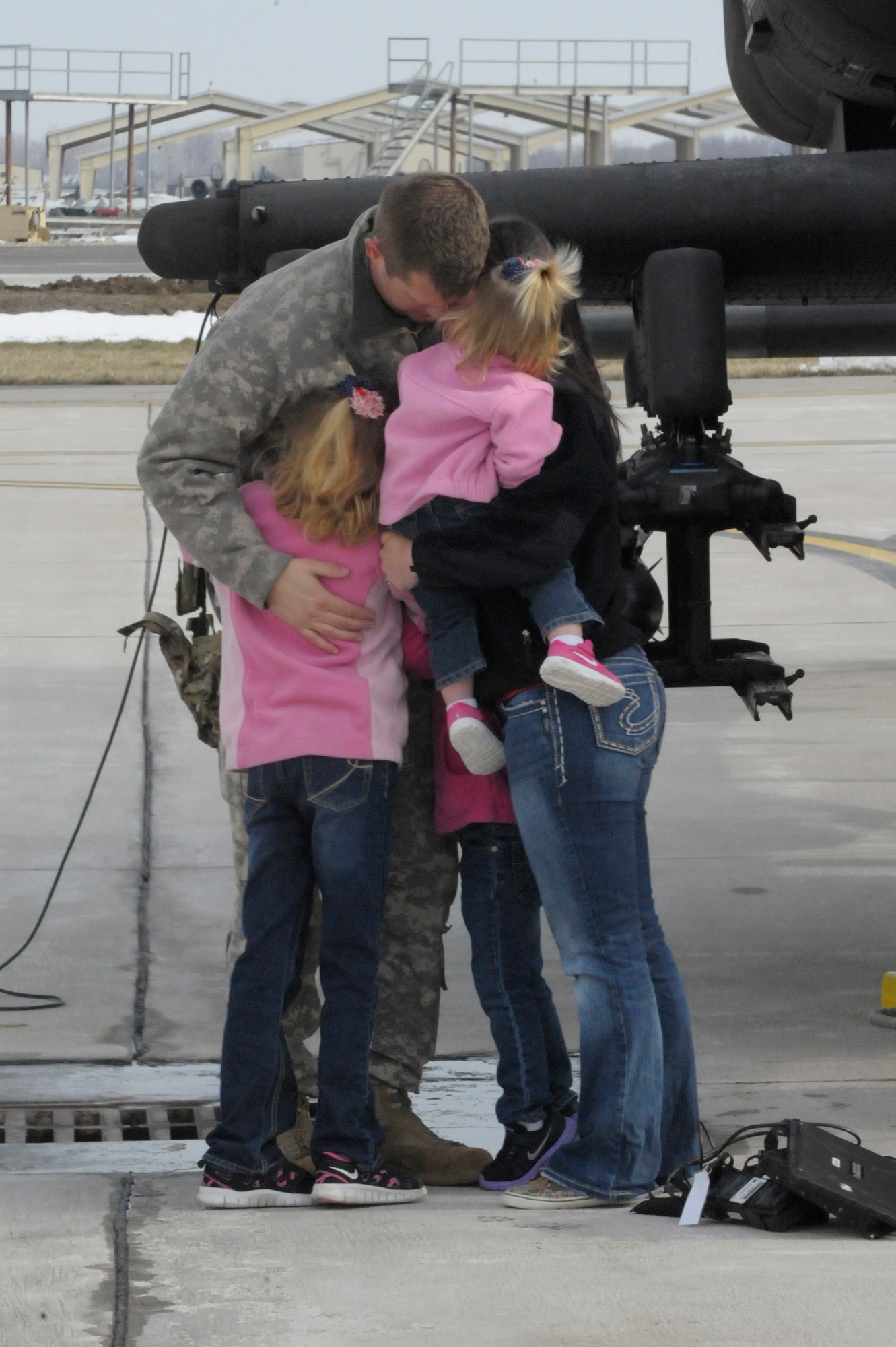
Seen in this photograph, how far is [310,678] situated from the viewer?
3.46 meters

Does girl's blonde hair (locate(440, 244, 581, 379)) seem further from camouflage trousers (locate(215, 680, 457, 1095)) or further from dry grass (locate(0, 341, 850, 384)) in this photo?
dry grass (locate(0, 341, 850, 384))

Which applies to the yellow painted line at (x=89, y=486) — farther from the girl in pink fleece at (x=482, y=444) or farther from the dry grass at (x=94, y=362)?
the girl in pink fleece at (x=482, y=444)

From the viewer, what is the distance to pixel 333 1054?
11.3 feet

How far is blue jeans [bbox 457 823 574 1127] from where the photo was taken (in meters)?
3.62

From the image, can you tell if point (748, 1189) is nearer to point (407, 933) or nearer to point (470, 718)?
point (407, 933)

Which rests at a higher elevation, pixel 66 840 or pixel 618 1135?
pixel 618 1135

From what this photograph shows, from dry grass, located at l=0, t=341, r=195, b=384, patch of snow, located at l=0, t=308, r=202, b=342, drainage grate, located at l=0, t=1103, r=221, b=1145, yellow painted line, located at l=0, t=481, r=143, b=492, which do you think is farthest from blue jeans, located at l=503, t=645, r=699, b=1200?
patch of snow, located at l=0, t=308, r=202, b=342

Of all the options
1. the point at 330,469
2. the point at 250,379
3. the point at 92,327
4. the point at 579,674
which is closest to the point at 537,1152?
the point at 579,674

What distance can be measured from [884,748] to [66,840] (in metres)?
3.83

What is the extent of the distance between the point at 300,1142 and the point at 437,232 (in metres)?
1.90

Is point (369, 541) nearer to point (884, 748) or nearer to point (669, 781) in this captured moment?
point (669, 781)

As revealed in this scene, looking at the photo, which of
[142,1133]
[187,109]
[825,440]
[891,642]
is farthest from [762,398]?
[187,109]

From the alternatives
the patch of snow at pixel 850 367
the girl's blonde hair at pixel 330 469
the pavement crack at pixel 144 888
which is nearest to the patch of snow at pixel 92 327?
the patch of snow at pixel 850 367

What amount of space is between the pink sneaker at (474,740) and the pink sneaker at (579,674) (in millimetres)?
168
